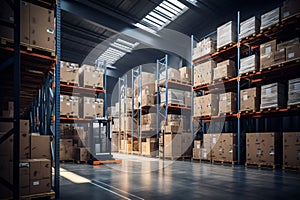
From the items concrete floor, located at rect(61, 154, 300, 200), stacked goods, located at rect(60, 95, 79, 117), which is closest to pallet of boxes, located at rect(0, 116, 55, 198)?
concrete floor, located at rect(61, 154, 300, 200)

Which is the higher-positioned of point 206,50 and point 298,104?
point 206,50

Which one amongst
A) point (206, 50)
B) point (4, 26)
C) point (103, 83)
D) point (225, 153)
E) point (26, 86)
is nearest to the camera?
point (4, 26)

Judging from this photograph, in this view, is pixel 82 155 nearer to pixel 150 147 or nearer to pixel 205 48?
pixel 150 147

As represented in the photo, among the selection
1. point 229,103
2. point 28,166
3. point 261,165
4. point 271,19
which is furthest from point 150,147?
point 28,166

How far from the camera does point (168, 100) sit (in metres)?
12.0

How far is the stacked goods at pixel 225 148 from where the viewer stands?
29.6 ft

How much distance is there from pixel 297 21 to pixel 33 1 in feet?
23.8

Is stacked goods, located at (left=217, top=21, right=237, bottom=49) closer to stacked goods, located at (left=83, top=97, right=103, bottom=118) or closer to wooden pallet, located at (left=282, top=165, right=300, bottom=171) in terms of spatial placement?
wooden pallet, located at (left=282, top=165, right=300, bottom=171)

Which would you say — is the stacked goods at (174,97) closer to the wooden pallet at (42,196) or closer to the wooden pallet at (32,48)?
the wooden pallet at (32,48)

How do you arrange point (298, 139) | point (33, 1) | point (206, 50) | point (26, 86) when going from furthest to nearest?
1. point (206, 50)
2. point (298, 139)
3. point (26, 86)
4. point (33, 1)

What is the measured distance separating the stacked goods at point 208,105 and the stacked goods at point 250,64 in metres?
1.66

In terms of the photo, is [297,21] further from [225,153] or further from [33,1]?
[33,1]

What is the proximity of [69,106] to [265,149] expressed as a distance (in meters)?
7.49

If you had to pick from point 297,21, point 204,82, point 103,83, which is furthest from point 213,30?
point 103,83
